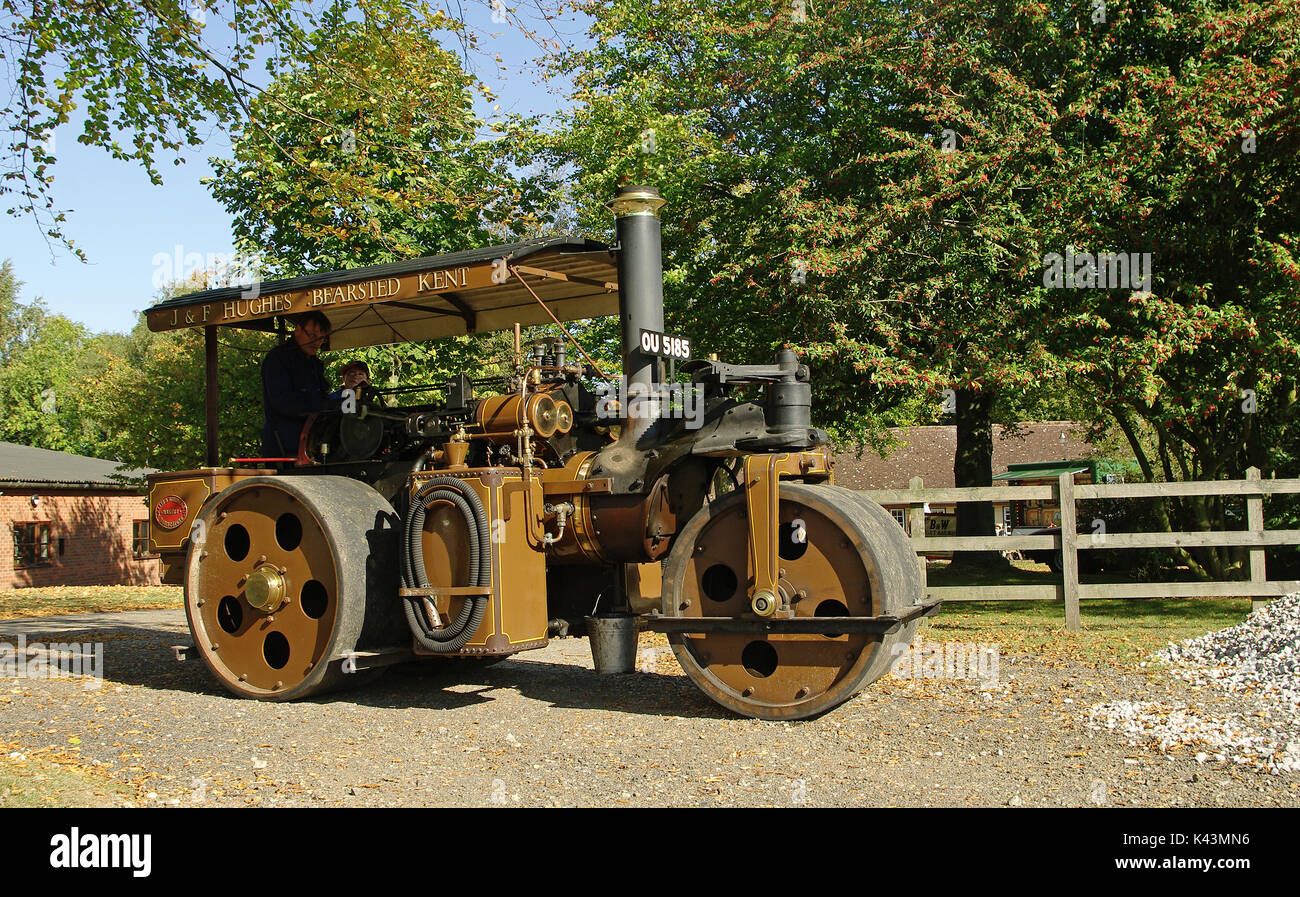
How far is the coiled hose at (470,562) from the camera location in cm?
680

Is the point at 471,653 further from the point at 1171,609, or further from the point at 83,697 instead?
the point at 1171,609

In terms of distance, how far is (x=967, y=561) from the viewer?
1894 centimetres

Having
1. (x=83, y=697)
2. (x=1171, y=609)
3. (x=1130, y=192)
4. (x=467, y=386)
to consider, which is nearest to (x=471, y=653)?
(x=467, y=386)

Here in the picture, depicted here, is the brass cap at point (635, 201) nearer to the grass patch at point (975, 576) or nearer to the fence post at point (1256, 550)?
the fence post at point (1256, 550)

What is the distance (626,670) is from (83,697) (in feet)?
12.0

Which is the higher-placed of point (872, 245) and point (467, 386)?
point (872, 245)

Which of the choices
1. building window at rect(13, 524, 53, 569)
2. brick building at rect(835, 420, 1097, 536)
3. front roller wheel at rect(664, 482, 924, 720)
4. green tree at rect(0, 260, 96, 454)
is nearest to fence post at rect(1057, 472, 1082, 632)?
front roller wheel at rect(664, 482, 924, 720)

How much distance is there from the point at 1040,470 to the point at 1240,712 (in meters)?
34.8

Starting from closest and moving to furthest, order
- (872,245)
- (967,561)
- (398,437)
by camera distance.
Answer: (398,437), (872,245), (967,561)

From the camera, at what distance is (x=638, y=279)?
739cm

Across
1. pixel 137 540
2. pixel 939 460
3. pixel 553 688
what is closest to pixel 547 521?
pixel 553 688
